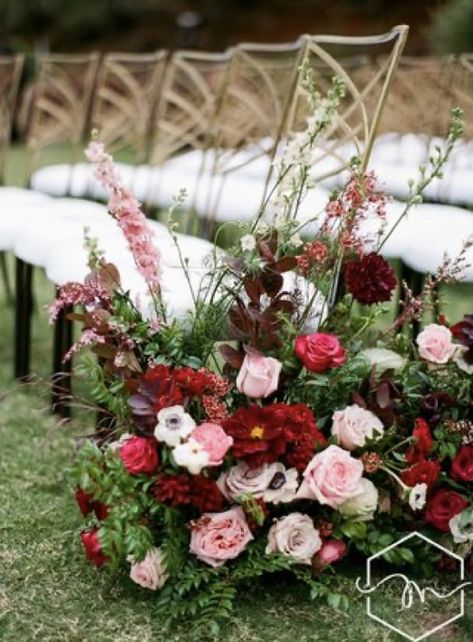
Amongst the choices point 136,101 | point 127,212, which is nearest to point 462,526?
point 127,212

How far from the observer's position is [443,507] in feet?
6.30

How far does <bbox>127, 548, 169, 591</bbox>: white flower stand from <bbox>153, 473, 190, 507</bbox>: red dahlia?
9 cm

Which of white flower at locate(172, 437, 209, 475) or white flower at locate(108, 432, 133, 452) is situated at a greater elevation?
white flower at locate(172, 437, 209, 475)

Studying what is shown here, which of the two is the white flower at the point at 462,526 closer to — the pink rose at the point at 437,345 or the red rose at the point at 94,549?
the pink rose at the point at 437,345

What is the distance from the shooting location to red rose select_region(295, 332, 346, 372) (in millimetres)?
1854

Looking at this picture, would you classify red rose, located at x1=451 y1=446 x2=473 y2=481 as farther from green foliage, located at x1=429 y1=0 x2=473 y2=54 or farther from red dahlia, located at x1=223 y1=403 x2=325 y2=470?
green foliage, located at x1=429 y1=0 x2=473 y2=54

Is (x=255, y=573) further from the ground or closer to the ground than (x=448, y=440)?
closer to the ground

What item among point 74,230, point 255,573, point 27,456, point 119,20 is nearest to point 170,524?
point 255,573

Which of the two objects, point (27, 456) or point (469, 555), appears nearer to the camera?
point (469, 555)

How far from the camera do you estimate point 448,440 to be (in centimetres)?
196

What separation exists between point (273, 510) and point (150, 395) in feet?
0.99

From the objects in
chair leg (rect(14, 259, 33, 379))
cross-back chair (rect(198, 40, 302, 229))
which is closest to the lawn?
chair leg (rect(14, 259, 33, 379))

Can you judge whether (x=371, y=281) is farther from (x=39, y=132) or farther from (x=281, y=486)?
(x=39, y=132)

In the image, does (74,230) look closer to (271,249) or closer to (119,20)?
(271,249)
